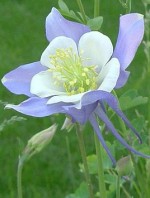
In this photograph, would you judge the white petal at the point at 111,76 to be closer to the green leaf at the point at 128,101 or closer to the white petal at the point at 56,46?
the white petal at the point at 56,46

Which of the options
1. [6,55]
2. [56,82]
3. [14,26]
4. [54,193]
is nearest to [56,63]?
[56,82]

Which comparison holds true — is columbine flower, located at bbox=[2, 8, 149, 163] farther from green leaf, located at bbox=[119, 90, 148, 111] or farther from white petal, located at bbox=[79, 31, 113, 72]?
green leaf, located at bbox=[119, 90, 148, 111]

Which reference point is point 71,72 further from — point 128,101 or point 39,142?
point 128,101

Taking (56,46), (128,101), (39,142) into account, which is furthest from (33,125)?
(56,46)

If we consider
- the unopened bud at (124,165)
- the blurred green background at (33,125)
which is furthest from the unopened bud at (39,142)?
the blurred green background at (33,125)

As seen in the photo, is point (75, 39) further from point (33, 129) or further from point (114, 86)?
point (33, 129)


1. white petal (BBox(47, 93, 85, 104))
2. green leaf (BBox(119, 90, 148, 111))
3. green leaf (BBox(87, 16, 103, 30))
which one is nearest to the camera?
white petal (BBox(47, 93, 85, 104))

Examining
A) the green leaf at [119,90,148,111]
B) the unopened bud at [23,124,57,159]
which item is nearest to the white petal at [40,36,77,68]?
the unopened bud at [23,124,57,159]
